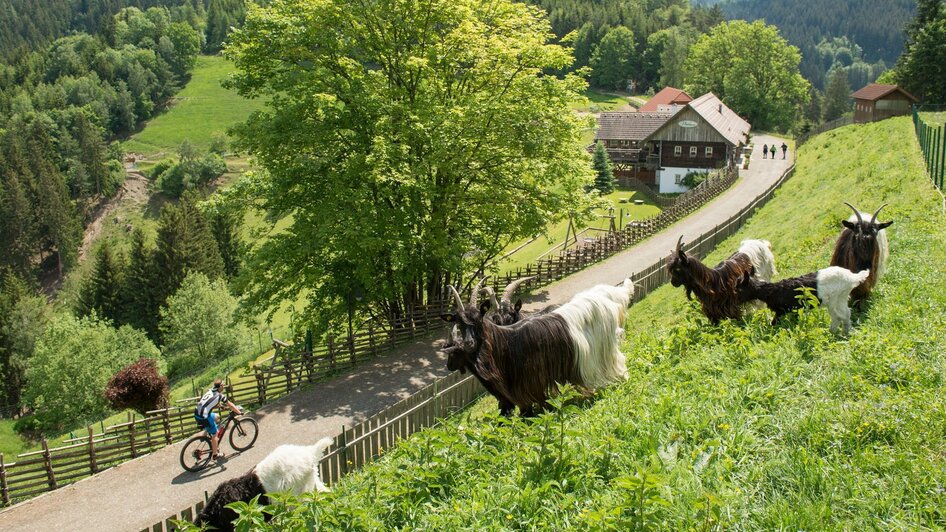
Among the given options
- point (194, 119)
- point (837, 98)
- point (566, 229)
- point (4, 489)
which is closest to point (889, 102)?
point (566, 229)

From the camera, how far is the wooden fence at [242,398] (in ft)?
49.4

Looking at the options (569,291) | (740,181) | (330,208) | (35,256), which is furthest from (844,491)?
(35,256)

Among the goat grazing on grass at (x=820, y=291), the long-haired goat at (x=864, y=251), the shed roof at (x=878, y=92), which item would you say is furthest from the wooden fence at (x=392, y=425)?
the shed roof at (x=878, y=92)

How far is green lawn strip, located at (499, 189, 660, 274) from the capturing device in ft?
126

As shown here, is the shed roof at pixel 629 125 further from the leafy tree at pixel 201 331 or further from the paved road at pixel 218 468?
the paved road at pixel 218 468

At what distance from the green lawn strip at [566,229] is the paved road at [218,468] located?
41.8 feet

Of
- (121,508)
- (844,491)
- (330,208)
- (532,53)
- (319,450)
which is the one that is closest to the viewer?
(844,491)

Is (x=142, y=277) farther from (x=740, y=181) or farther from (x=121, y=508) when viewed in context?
(x=740, y=181)

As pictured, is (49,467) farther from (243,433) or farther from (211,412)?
(243,433)

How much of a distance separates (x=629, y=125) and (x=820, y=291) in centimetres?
5498

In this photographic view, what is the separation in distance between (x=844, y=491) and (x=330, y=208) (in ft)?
50.9

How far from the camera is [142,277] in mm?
53906

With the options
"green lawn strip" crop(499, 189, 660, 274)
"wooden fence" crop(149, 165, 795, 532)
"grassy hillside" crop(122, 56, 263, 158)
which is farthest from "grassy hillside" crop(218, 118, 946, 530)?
"grassy hillside" crop(122, 56, 263, 158)

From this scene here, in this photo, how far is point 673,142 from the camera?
56.7m
